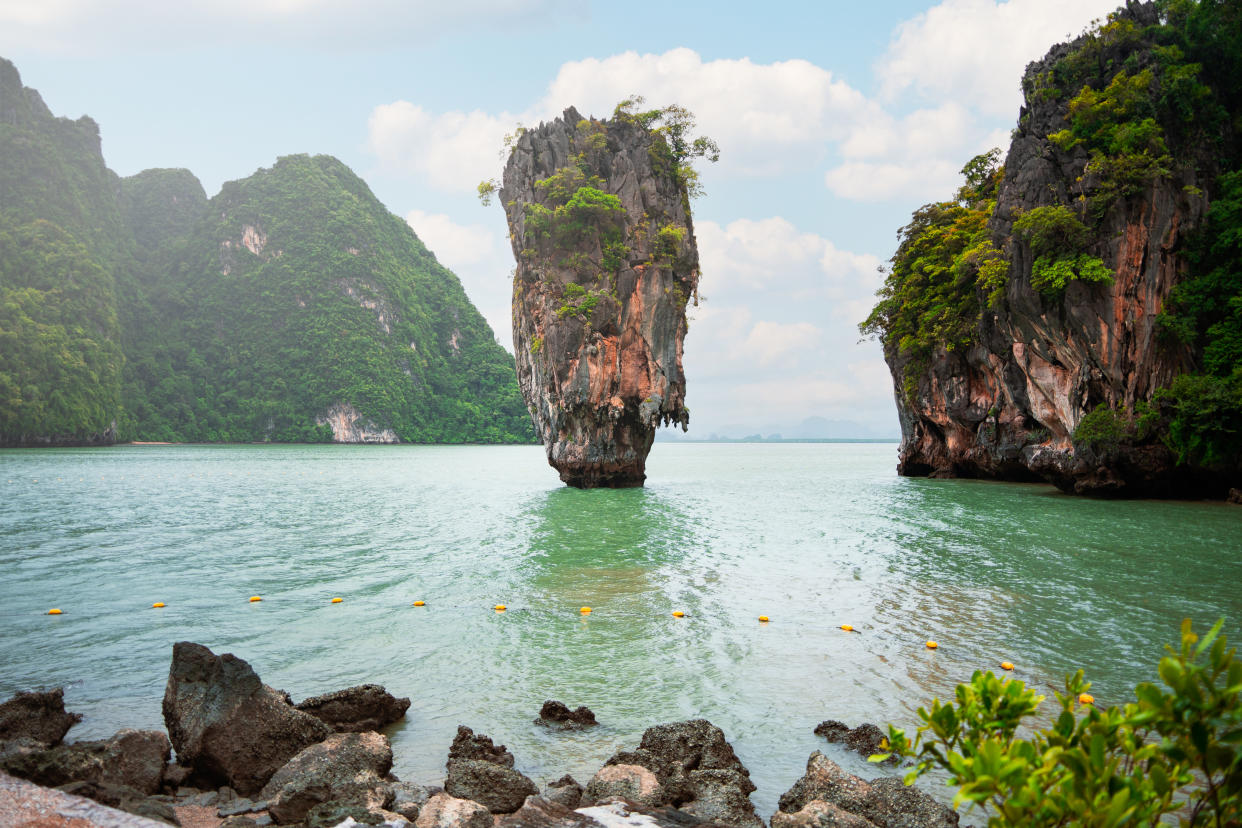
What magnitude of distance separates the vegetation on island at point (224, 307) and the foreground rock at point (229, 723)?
9022cm

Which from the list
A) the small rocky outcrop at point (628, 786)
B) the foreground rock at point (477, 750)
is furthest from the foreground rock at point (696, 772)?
the foreground rock at point (477, 750)

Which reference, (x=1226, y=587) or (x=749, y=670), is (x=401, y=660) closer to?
(x=749, y=670)

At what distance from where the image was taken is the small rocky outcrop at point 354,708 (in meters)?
6.95

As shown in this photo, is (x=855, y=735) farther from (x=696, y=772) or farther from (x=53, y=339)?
(x=53, y=339)

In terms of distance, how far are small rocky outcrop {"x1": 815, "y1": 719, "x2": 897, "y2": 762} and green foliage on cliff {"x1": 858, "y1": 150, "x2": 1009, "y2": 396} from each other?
3147cm

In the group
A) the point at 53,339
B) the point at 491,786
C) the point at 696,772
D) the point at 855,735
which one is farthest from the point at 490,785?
the point at 53,339

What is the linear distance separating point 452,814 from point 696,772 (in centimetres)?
212

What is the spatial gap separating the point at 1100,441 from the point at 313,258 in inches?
5631

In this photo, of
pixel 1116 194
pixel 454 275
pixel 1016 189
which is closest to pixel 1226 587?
pixel 1116 194

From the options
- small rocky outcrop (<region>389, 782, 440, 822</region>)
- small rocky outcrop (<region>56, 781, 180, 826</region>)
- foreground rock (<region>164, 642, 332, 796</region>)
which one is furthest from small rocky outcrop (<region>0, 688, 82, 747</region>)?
small rocky outcrop (<region>389, 782, 440, 822</region>)

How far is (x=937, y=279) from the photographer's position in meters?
39.0

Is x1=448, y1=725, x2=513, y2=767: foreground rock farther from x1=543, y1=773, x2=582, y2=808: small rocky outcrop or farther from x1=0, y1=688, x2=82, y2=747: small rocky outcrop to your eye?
x1=0, y1=688, x2=82, y2=747: small rocky outcrop

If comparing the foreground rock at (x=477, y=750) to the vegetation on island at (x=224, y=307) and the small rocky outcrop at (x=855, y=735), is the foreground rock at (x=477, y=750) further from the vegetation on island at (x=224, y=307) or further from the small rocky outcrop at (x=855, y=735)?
the vegetation on island at (x=224, y=307)

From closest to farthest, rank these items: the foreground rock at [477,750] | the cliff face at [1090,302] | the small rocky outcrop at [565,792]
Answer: the small rocky outcrop at [565,792]
the foreground rock at [477,750]
the cliff face at [1090,302]
